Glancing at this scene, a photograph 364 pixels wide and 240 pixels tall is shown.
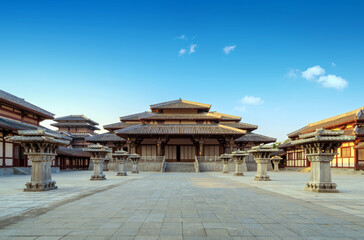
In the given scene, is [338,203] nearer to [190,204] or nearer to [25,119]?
[190,204]

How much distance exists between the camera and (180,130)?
118 ft

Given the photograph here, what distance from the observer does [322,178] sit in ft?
36.6

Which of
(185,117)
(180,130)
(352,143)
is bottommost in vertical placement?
(352,143)

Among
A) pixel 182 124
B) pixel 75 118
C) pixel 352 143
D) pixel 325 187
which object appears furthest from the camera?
pixel 75 118

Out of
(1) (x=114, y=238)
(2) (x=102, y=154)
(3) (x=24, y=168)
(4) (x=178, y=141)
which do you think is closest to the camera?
(1) (x=114, y=238)

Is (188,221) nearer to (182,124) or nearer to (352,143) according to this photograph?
(352,143)

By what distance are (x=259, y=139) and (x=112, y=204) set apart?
35788 millimetres

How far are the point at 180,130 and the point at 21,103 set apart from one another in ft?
67.5

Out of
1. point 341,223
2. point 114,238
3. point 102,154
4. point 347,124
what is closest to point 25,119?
point 102,154

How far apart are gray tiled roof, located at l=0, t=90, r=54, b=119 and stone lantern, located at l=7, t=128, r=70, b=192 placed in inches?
754

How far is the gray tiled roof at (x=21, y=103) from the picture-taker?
89.5 ft

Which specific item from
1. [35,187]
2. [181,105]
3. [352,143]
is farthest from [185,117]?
[35,187]

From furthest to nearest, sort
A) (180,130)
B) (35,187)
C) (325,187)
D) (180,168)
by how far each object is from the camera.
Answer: (180,130) < (180,168) < (35,187) < (325,187)

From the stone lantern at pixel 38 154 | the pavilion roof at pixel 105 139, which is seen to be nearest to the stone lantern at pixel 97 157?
the stone lantern at pixel 38 154
